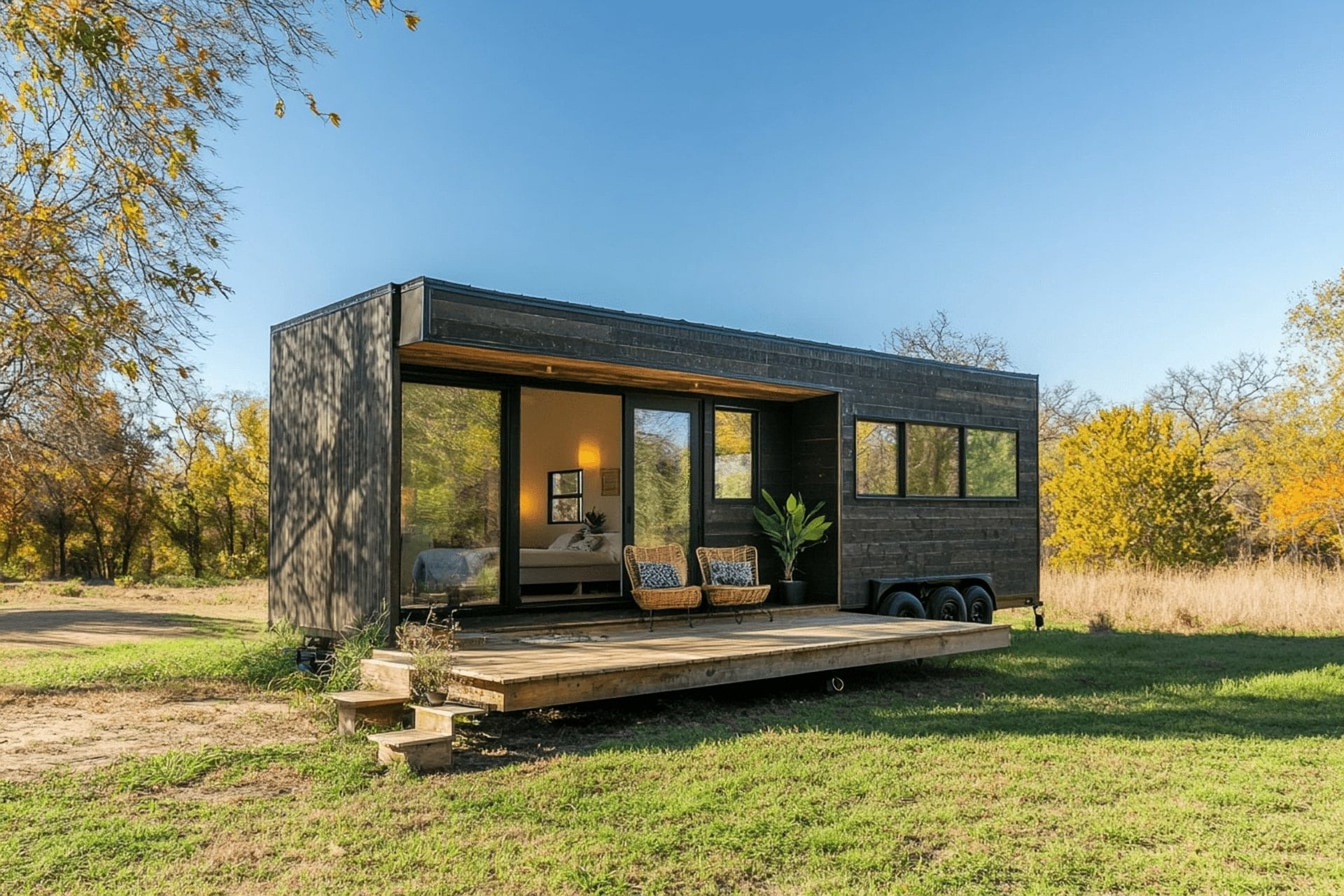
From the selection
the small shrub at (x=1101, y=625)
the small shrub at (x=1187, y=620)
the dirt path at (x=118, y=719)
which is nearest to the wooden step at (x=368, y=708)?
the dirt path at (x=118, y=719)

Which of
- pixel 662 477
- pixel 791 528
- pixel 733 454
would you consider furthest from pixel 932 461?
pixel 662 477

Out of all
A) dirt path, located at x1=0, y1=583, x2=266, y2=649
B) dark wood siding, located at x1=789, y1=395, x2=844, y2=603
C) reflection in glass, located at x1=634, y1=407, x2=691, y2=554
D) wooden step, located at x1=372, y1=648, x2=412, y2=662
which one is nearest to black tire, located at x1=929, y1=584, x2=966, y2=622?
dark wood siding, located at x1=789, y1=395, x2=844, y2=603

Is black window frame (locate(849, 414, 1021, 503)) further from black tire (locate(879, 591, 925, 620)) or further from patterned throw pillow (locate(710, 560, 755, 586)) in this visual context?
patterned throw pillow (locate(710, 560, 755, 586))

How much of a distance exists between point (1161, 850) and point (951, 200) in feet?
46.5

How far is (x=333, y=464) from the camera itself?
23.8 ft

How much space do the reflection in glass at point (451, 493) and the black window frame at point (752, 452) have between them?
2303 millimetres

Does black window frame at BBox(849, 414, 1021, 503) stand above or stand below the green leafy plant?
above

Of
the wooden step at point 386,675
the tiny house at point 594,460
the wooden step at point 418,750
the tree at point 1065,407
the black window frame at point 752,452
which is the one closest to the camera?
the wooden step at point 418,750

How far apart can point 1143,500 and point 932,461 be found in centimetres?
714

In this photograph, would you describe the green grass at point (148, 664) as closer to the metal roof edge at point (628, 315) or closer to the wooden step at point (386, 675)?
the wooden step at point (386, 675)

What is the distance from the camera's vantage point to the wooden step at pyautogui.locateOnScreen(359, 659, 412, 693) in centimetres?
566

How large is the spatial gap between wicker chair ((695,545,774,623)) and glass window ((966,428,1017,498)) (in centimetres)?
292

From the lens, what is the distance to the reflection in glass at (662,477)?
8672 mm

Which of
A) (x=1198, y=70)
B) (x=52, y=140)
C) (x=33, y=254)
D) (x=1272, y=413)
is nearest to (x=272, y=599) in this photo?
(x=33, y=254)
